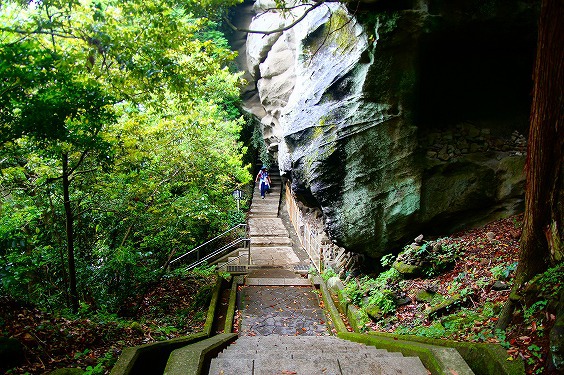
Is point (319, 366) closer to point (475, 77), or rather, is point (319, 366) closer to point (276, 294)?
point (276, 294)

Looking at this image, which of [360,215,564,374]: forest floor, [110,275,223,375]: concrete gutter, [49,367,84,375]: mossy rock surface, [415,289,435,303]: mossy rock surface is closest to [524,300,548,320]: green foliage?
[360,215,564,374]: forest floor

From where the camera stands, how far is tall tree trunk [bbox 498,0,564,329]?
3.70m

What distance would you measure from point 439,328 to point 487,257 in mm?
2399

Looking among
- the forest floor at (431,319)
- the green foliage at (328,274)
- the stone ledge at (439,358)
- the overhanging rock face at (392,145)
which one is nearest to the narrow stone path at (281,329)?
the stone ledge at (439,358)

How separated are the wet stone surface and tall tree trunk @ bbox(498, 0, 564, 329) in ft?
13.8

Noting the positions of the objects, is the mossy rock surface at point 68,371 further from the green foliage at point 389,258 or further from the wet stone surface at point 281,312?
the green foliage at point 389,258

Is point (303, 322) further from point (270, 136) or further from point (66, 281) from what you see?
point (270, 136)

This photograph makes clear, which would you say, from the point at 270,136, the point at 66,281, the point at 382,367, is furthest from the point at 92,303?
the point at 270,136

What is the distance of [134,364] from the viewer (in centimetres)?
346

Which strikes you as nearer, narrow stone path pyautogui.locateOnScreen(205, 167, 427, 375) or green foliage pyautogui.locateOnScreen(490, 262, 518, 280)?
narrow stone path pyautogui.locateOnScreen(205, 167, 427, 375)

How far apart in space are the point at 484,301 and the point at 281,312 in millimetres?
4328

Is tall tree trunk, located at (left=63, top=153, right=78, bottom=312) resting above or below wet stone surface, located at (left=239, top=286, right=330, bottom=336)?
above

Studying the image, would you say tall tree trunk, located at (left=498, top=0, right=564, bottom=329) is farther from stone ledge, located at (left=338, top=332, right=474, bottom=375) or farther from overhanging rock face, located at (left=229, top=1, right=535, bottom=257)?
overhanging rock face, located at (left=229, top=1, right=535, bottom=257)

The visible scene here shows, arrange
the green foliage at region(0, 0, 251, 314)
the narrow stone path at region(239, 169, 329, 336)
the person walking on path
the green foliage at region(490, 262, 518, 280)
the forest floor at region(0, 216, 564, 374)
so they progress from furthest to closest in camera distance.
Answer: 1. the person walking on path
2. the narrow stone path at region(239, 169, 329, 336)
3. the green foliage at region(490, 262, 518, 280)
4. the green foliage at region(0, 0, 251, 314)
5. the forest floor at region(0, 216, 564, 374)
